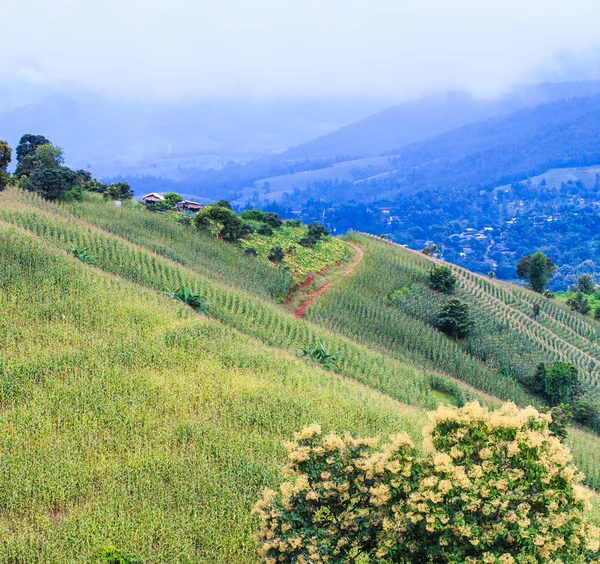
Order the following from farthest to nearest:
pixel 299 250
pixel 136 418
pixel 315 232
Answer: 1. pixel 315 232
2. pixel 299 250
3. pixel 136 418

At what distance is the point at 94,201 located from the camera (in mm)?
39062

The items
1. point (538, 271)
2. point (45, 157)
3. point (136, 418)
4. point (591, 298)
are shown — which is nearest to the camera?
point (136, 418)

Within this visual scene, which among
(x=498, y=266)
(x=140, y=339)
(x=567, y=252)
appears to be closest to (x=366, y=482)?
(x=140, y=339)

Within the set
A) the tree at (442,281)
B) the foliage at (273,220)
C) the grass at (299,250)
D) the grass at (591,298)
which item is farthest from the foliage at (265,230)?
the grass at (591,298)

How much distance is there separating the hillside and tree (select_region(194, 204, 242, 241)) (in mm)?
3725

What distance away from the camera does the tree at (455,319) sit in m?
34.3

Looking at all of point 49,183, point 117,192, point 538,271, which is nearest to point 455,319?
point 538,271

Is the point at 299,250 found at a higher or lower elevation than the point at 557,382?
higher

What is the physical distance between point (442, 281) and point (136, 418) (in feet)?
93.0

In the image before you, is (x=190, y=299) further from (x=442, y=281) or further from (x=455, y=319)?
(x=442, y=281)

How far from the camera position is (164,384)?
598 inches

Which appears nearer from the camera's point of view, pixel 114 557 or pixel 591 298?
pixel 114 557

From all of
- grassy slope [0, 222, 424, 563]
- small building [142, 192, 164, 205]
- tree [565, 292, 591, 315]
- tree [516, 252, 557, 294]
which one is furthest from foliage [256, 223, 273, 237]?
tree [565, 292, 591, 315]

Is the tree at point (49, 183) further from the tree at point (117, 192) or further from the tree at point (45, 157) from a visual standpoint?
the tree at point (117, 192)
